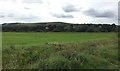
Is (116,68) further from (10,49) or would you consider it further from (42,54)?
(10,49)

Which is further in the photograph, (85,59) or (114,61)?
(114,61)

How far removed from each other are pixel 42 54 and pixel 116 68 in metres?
3.19

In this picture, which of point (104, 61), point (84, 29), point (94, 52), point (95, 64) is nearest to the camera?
point (95, 64)

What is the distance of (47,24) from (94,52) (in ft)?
35.6

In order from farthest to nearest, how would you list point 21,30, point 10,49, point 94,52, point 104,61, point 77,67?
1. point 21,30
2. point 94,52
3. point 10,49
4. point 104,61
5. point 77,67

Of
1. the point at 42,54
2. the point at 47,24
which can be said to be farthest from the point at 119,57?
the point at 47,24

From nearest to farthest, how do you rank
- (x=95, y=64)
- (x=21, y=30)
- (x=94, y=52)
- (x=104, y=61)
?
(x=95, y=64) → (x=104, y=61) → (x=94, y=52) → (x=21, y=30)

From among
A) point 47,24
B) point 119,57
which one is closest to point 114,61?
point 119,57

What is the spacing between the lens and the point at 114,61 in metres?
13.1

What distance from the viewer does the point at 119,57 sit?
13.9m

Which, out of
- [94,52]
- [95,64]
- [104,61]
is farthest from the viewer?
[94,52]

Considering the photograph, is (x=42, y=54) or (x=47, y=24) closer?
(x=42, y=54)

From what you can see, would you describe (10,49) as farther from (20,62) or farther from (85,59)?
(85,59)

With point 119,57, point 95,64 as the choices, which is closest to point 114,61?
point 119,57
